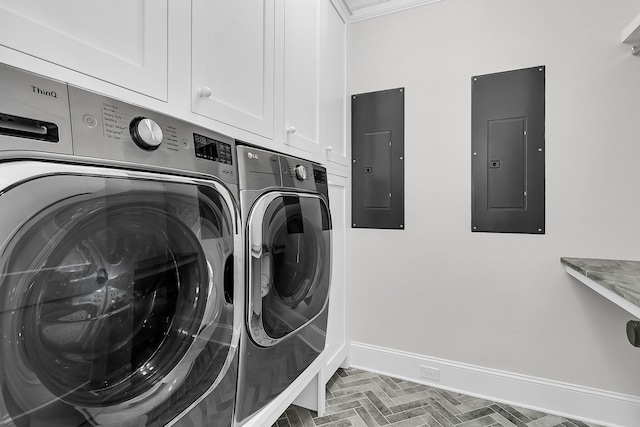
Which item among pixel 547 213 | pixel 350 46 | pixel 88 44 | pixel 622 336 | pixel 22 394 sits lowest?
pixel 622 336

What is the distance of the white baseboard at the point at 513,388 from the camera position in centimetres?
154

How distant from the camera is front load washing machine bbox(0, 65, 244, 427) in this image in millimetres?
463

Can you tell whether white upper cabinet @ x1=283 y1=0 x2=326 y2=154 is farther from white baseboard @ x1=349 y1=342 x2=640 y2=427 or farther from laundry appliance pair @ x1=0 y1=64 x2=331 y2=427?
white baseboard @ x1=349 y1=342 x2=640 y2=427

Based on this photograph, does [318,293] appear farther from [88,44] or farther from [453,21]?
[453,21]

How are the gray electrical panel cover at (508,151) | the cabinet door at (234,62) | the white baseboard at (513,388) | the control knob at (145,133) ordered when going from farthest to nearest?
the gray electrical panel cover at (508,151), the white baseboard at (513,388), the cabinet door at (234,62), the control knob at (145,133)

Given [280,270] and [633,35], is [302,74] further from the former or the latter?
[633,35]

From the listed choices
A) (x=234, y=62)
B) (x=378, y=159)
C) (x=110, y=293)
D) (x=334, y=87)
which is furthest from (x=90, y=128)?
(x=378, y=159)

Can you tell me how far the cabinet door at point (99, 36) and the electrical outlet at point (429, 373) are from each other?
2010mm

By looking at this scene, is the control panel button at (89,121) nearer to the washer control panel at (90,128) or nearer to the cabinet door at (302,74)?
the washer control panel at (90,128)

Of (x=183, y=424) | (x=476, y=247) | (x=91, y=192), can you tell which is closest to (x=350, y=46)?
(x=476, y=247)

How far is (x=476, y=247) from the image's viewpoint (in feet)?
6.02

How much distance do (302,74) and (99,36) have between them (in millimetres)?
952

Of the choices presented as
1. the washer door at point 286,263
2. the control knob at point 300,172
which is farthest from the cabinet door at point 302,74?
the washer door at point 286,263

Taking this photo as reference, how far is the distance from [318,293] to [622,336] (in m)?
1.57
